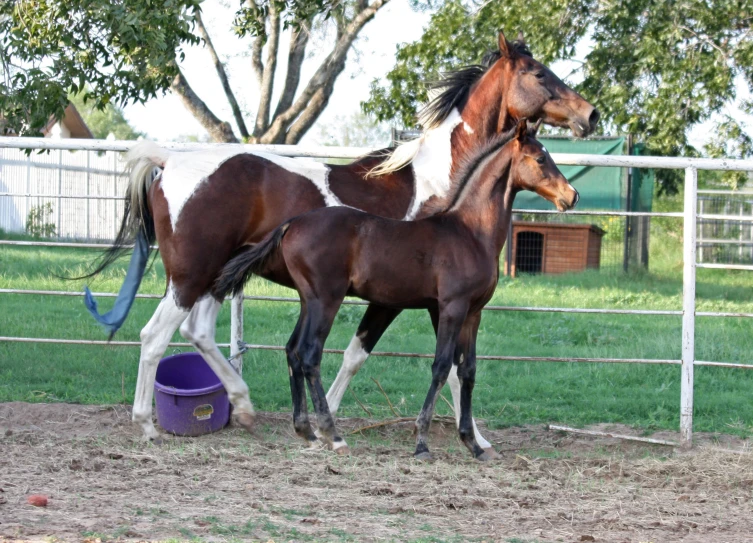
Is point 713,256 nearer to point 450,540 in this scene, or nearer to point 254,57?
point 254,57

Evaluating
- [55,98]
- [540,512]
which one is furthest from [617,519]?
[55,98]

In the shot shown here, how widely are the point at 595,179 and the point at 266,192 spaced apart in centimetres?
810

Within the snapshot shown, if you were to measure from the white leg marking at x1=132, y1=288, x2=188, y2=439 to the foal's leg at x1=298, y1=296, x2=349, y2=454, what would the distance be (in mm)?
800

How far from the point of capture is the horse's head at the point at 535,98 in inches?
201

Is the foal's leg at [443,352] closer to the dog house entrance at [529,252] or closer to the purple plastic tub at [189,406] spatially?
the purple plastic tub at [189,406]

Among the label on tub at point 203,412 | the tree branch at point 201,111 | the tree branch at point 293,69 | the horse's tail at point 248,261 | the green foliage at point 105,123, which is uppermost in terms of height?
the green foliage at point 105,123

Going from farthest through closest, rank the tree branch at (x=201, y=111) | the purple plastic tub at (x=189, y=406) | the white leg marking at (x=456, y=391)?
the tree branch at (x=201, y=111) < the purple plastic tub at (x=189, y=406) < the white leg marking at (x=456, y=391)

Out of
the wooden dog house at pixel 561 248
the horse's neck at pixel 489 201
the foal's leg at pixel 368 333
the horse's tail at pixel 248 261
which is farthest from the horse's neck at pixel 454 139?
the wooden dog house at pixel 561 248

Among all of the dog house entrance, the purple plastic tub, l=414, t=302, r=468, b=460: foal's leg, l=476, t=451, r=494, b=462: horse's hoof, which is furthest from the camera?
the dog house entrance

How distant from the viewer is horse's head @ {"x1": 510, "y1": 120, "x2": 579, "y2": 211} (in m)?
4.77

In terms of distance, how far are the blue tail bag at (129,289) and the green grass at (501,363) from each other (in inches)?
29.4

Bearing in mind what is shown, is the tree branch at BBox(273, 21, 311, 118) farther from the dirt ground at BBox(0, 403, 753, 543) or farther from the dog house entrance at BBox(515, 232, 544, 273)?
the dirt ground at BBox(0, 403, 753, 543)

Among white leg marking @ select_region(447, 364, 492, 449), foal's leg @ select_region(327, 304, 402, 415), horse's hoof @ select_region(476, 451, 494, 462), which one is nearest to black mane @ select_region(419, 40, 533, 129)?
foal's leg @ select_region(327, 304, 402, 415)

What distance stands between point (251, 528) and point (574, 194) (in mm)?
2591
